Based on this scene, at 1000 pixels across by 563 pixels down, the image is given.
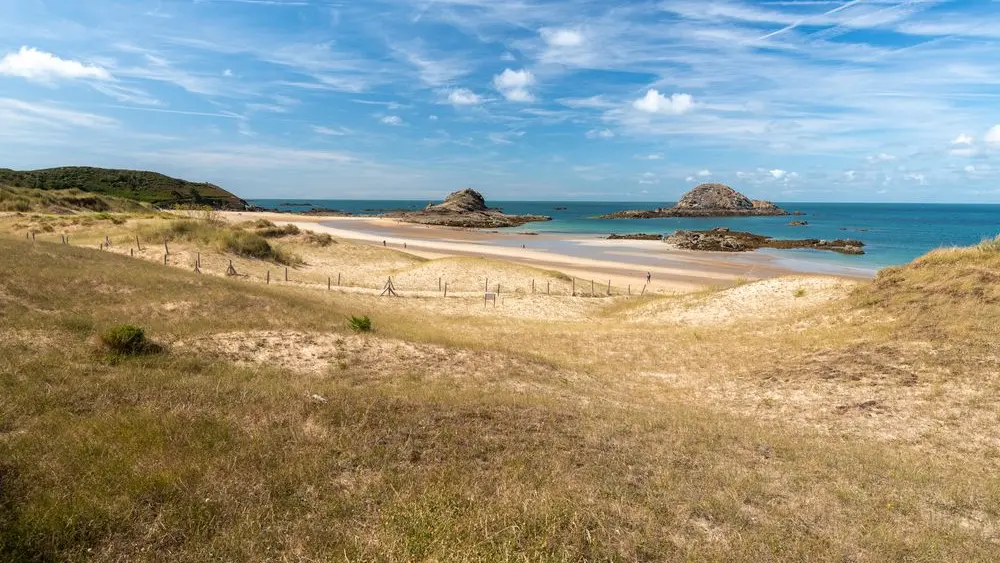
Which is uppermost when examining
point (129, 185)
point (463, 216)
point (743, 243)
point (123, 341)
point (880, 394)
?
point (129, 185)

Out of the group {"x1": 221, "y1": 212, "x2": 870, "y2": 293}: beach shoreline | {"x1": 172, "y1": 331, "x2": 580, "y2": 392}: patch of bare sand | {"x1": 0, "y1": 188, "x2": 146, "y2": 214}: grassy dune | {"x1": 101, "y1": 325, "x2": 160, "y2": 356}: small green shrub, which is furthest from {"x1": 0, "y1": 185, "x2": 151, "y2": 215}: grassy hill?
{"x1": 101, "y1": 325, "x2": 160, "y2": 356}: small green shrub

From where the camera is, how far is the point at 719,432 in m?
11.1

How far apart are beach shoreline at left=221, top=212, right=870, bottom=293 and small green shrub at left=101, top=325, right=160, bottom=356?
37.0 m

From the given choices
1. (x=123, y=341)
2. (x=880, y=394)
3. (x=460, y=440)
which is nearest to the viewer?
(x=460, y=440)

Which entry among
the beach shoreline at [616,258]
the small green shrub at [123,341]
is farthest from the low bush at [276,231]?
the small green shrub at [123,341]

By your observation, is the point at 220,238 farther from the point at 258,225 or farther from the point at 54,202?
the point at 54,202

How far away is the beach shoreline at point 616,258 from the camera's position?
51906 mm

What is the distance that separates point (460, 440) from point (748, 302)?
83.3 feet

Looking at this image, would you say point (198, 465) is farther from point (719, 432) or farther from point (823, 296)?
point (823, 296)

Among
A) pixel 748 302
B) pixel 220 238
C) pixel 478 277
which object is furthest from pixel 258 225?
pixel 748 302

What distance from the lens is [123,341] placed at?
12.4 m

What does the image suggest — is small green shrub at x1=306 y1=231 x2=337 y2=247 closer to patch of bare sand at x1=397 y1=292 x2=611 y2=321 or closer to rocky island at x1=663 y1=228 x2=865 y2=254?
patch of bare sand at x1=397 y1=292 x2=611 y2=321

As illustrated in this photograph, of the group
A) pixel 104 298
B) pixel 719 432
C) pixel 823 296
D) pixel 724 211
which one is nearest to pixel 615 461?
pixel 719 432

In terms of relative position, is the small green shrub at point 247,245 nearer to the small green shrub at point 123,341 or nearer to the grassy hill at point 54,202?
the grassy hill at point 54,202
